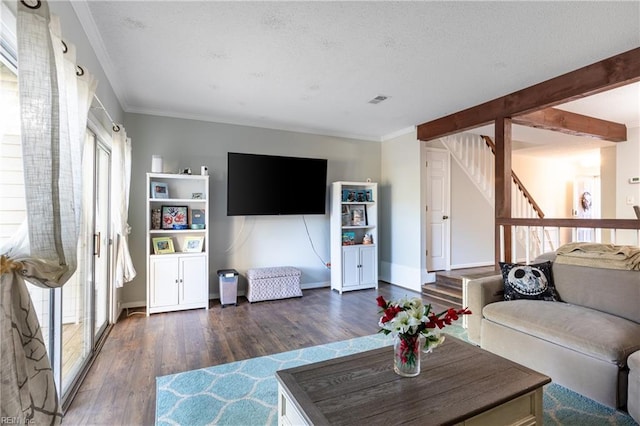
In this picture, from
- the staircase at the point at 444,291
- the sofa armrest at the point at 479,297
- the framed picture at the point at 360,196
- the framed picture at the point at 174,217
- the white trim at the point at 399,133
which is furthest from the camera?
the framed picture at the point at 360,196

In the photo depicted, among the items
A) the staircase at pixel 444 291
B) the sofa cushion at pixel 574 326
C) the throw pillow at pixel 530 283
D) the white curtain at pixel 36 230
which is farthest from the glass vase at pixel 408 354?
the staircase at pixel 444 291

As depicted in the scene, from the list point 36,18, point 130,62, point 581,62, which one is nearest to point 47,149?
point 36,18

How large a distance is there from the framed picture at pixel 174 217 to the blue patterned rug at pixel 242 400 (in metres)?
2.13

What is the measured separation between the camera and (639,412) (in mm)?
1720

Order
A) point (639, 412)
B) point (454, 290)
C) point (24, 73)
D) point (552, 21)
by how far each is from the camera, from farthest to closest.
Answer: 1. point (454, 290)
2. point (552, 21)
3. point (639, 412)
4. point (24, 73)

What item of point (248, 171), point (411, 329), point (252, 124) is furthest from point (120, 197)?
point (411, 329)

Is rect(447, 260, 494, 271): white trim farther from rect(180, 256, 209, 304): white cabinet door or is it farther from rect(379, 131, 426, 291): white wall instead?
rect(180, 256, 209, 304): white cabinet door

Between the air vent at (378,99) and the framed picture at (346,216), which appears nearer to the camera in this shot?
the air vent at (378,99)

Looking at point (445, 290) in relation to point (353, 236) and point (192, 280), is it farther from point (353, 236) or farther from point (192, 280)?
point (192, 280)

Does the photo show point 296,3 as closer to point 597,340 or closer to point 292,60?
point 292,60

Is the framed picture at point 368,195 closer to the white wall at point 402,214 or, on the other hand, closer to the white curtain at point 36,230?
the white wall at point 402,214

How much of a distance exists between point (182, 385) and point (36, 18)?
2.21m

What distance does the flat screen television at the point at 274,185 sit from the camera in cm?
429

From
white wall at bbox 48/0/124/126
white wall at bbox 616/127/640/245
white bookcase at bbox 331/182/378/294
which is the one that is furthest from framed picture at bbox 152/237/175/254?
white wall at bbox 616/127/640/245
